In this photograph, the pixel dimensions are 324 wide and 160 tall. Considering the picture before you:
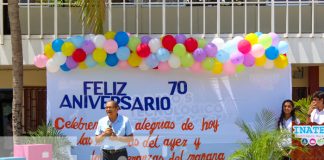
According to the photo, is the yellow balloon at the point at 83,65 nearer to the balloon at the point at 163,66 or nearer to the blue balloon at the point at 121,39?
the blue balloon at the point at 121,39

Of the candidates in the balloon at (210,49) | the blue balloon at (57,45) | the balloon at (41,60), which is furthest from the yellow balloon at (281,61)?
the balloon at (41,60)

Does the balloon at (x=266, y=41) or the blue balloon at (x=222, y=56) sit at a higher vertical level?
the balloon at (x=266, y=41)

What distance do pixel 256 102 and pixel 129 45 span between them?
2.35m

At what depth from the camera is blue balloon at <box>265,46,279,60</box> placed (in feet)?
37.1

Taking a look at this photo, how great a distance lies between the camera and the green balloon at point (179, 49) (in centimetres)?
1124

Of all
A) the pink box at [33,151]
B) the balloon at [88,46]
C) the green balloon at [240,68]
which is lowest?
the pink box at [33,151]

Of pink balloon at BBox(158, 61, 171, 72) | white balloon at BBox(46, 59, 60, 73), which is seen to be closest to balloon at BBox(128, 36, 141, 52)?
pink balloon at BBox(158, 61, 171, 72)

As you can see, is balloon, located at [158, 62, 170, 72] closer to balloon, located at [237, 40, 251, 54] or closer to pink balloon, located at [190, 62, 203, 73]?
pink balloon, located at [190, 62, 203, 73]

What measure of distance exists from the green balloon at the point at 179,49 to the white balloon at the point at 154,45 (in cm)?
27

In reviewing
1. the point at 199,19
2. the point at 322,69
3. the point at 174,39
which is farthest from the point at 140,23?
the point at 322,69

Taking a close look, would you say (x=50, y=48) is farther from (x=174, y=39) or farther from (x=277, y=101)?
(x=277, y=101)

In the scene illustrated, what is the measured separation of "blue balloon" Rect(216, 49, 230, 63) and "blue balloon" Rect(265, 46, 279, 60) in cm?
64

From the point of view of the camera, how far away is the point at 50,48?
1143 centimetres

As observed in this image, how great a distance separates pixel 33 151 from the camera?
9.74 m
